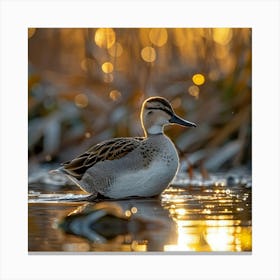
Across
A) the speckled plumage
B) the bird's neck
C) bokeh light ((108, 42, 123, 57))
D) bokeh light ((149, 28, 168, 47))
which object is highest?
bokeh light ((149, 28, 168, 47))

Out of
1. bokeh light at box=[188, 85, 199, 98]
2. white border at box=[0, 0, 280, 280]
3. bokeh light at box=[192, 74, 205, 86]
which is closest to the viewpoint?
white border at box=[0, 0, 280, 280]

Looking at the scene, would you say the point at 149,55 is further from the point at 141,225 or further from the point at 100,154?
the point at 141,225

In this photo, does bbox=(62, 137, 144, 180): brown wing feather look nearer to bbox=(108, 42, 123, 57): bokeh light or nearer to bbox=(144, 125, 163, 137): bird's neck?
bbox=(144, 125, 163, 137): bird's neck

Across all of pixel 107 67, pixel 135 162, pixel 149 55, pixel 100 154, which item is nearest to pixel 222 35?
pixel 149 55

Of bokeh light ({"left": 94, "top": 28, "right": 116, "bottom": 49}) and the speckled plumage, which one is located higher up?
bokeh light ({"left": 94, "top": 28, "right": 116, "bottom": 49})

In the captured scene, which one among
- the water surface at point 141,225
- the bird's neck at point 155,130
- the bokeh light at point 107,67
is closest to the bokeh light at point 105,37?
the bokeh light at point 107,67

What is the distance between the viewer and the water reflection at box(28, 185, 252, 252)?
1143cm

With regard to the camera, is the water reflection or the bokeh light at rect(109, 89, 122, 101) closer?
the water reflection

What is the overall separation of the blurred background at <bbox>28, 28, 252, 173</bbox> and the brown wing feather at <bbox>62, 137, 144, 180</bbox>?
0.26 m

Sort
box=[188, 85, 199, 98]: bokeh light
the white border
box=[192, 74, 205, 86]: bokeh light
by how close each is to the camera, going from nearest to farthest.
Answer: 1. the white border
2. box=[192, 74, 205, 86]: bokeh light
3. box=[188, 85, 199, 98]: bokeh light

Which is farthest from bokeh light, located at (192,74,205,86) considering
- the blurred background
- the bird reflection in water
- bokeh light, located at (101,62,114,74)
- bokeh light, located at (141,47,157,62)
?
the bird reflection in water
